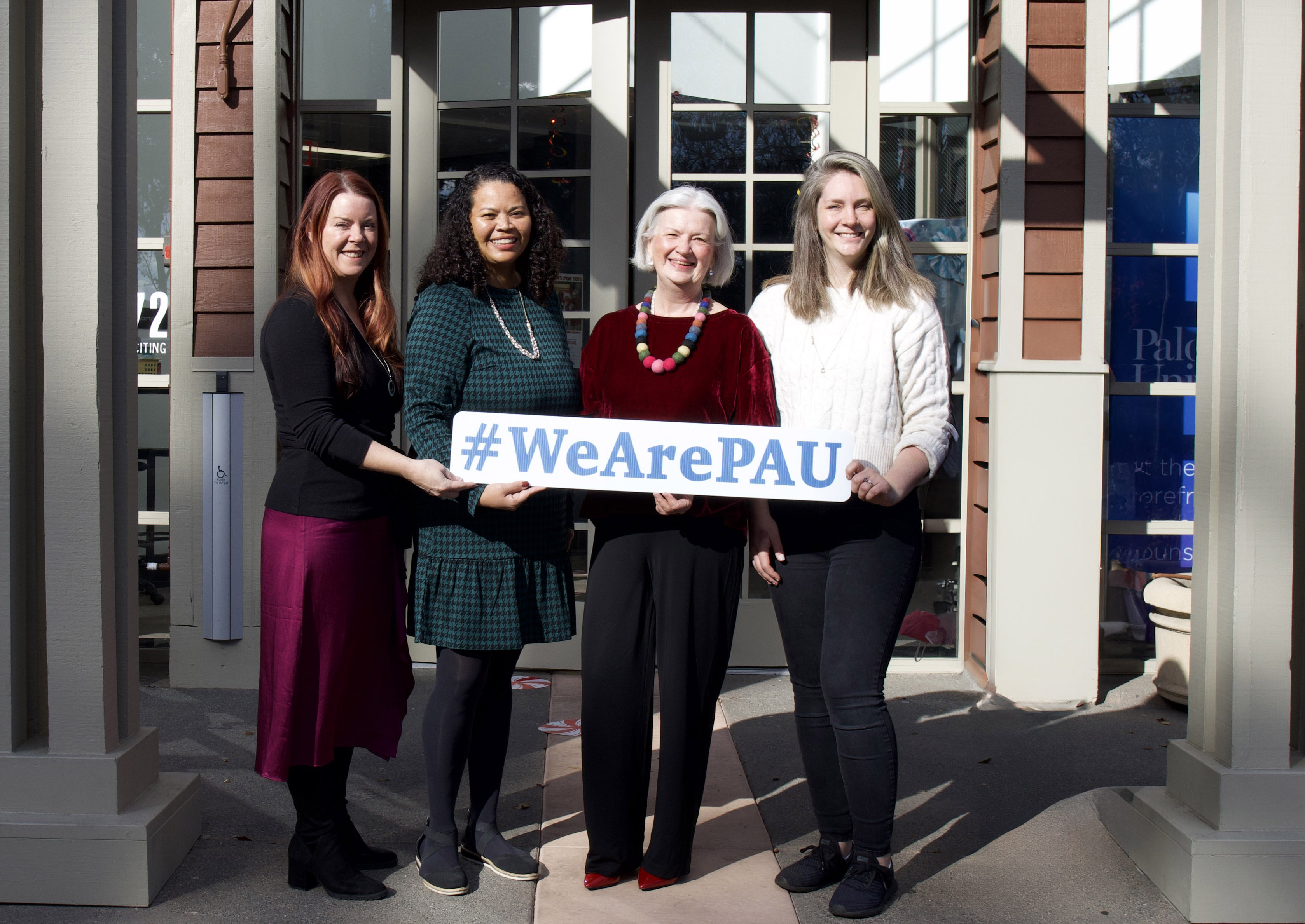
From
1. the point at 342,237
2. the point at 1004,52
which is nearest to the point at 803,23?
the point at 1004,52

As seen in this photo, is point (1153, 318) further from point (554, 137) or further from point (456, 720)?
point (456, 720)

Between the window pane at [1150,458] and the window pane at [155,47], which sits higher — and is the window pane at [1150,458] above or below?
below

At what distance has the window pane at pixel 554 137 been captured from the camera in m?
4.92

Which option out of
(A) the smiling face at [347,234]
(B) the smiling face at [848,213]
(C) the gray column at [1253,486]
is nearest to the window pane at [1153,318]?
(C) the gray column at [1253,486]

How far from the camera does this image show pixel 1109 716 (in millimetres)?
4430

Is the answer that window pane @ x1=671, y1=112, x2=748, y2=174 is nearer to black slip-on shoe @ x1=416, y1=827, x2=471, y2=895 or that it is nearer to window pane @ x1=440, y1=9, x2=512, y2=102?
window pane @ x1=440, y1=9, x2=512, y2=102

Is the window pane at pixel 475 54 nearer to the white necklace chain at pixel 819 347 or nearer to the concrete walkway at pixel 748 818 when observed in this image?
the concrete walkway at pixel 748 818

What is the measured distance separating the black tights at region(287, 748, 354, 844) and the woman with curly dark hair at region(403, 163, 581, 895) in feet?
0.78

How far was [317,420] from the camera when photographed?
2.53 m

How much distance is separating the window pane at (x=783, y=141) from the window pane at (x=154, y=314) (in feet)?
9.11

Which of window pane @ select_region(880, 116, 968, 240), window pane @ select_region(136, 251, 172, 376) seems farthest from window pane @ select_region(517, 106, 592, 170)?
window pane @ select_region(136, 251, 172, 376)

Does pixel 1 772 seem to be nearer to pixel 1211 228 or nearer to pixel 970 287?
pixel 1211 228

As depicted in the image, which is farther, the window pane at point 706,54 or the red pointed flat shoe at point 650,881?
the window pane at point 706,54

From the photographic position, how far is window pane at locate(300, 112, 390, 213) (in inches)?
195
